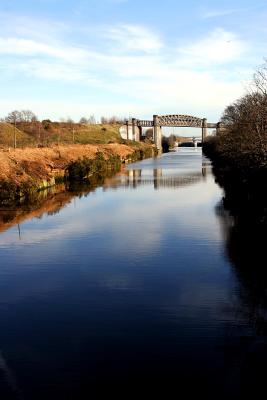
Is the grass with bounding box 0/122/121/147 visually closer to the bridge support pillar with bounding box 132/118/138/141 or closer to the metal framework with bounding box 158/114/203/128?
the bridge support pillar with bounding box 132/118/138/141

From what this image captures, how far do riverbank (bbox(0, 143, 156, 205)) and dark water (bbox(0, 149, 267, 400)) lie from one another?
981 cm

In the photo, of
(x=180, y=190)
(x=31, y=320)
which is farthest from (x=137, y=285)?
(x=180, y=190)

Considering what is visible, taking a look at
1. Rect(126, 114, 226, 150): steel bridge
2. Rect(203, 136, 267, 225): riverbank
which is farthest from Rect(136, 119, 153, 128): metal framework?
Rect(203, 136, 267, 225): riverbank

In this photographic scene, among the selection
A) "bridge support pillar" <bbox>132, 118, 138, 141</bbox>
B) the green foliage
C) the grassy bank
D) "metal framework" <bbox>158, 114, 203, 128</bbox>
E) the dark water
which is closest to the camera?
the dark water

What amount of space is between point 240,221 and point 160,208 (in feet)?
22.0

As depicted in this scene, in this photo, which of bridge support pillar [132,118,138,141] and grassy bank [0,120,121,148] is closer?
grassy bank [0,120,121,148]

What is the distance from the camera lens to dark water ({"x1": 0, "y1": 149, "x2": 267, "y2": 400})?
9.34 metres

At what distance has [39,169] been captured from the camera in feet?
137

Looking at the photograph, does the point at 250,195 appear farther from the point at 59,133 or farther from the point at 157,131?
the point at 157,131

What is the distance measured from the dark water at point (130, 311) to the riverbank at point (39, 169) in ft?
32.2

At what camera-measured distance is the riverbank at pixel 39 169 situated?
33812 mm

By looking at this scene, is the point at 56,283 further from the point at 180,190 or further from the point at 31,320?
the point at 180,190

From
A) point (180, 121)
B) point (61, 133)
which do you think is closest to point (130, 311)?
point (61, 133)

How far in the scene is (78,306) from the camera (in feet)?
43.0
